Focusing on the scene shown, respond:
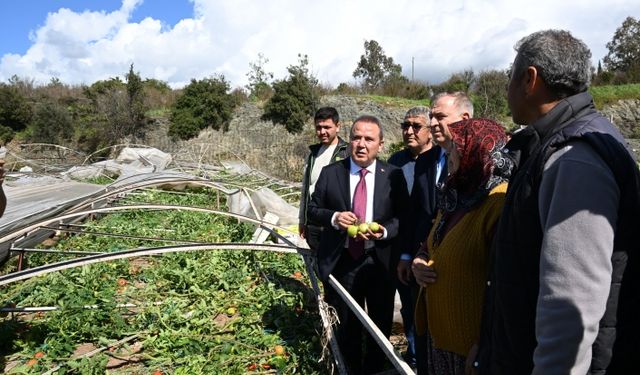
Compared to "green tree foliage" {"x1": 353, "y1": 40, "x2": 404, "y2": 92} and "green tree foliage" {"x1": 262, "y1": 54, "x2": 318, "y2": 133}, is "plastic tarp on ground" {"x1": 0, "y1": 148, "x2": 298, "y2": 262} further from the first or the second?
"green tree foliage" {"x1": 353, "y1": 40, "x2": 404, "y2": 92}

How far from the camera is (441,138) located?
2365mm

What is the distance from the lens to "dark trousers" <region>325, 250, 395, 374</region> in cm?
259

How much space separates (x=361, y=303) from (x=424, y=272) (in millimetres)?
1065

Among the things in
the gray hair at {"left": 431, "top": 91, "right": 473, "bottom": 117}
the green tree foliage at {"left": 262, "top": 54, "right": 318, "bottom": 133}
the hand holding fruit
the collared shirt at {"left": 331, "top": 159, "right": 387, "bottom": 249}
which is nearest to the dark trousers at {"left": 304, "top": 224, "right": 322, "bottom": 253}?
the collared shirt at {"left": 331, "top": 159, "right": 387, "bottom": 249}

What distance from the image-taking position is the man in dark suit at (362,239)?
2570 millimetres

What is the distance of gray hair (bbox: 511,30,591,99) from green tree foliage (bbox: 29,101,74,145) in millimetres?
26030

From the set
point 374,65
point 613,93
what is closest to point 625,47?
point 613,93

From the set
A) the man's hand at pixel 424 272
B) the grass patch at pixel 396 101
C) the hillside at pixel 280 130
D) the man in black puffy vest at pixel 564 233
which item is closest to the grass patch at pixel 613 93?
the hillside at pixel 280 130

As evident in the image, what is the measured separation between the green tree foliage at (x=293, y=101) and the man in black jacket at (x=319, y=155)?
18583 mm

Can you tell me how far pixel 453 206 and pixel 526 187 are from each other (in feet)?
1.99

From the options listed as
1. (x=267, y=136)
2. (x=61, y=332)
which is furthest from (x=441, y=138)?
(x=267, y=136)

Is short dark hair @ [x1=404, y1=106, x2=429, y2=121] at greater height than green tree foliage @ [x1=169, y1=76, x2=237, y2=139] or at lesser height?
lesser

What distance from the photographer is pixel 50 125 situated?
2339cm

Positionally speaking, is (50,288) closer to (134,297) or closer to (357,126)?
(134,297)
